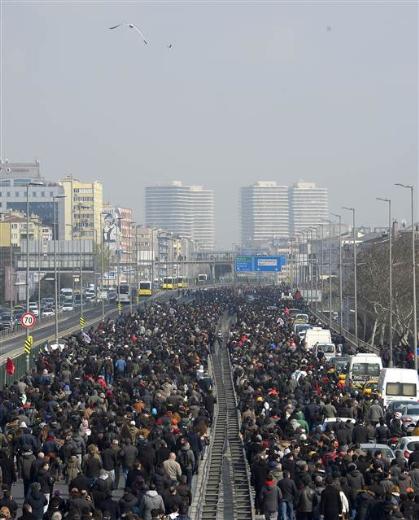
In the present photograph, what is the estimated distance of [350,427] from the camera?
30500mm

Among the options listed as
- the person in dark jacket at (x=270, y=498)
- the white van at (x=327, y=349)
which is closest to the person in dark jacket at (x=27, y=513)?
the person in dark jacket at (x=270, y=498)

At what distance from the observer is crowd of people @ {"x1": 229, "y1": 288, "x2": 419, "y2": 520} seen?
22.2 metres

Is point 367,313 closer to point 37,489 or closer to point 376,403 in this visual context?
point 376,403

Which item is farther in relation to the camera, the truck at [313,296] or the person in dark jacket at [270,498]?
the truck at [313,296]

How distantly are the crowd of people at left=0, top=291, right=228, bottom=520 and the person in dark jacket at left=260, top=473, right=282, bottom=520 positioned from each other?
108cm

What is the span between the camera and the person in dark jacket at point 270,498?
23.7m

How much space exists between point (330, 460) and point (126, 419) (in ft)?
19.0

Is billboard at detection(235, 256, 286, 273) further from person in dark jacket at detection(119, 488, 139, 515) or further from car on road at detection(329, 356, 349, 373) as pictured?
person in dark jacket at detection(119, 488, 139, 515)

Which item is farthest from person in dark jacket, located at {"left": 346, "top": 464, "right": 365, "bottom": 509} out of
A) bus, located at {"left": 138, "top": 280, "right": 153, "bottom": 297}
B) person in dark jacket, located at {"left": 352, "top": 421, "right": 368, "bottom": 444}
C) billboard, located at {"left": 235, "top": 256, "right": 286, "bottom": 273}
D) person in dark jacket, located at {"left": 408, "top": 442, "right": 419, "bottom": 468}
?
billboard, located at {"left": 235, "top": 256, "right": 286, "bottom": 273}

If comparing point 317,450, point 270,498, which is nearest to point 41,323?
point 317,450

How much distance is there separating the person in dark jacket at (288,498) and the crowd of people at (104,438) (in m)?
1.34

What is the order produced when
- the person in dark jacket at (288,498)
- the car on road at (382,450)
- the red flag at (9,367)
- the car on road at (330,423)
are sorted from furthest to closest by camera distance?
the red flag at (9,367)
the car on road at (330,423)
the car on road at (382,450)
the person in dark jacket at (288,498)

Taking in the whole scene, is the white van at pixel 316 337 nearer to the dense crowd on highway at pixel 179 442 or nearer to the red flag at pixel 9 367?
the dense crowd on highway at pixel 179 442

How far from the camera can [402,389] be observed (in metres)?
40.2
